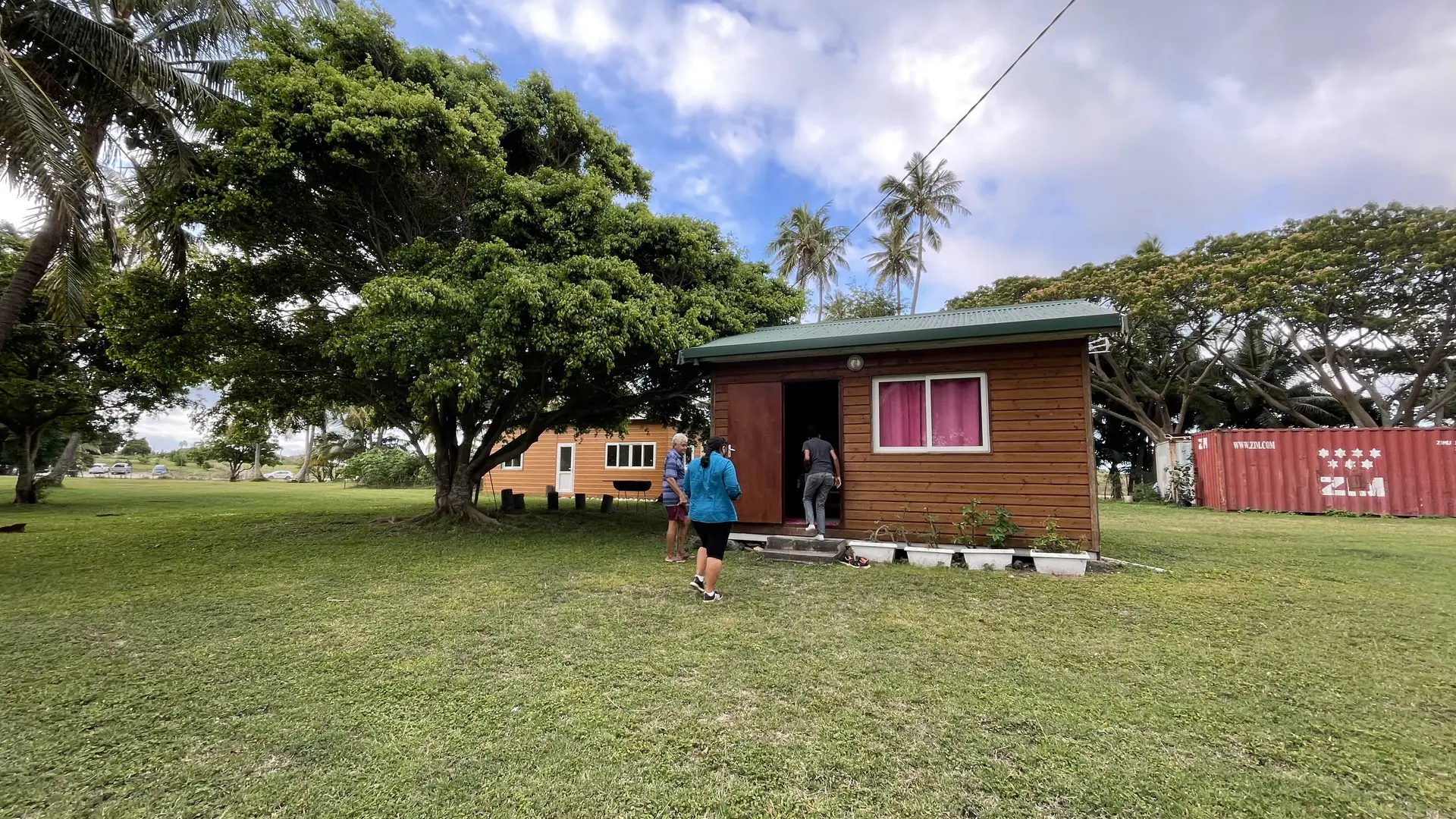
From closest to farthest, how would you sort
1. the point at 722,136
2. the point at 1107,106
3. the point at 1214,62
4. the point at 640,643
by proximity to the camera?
the point at 640,643
the point at 1214,62
the point at 1107,106
the point at 722,136

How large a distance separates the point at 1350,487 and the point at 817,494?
538 inches

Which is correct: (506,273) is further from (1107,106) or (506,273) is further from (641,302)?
(1107,106)

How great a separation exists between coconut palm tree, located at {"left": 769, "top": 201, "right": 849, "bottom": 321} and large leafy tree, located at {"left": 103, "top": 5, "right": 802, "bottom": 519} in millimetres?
19335

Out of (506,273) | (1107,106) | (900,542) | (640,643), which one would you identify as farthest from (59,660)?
(1107,106)

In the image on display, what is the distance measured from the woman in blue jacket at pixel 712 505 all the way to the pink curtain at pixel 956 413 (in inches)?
129

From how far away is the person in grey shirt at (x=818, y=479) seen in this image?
22.8 feet

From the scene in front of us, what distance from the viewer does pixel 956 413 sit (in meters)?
7.07

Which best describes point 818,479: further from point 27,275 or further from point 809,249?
point 809,249

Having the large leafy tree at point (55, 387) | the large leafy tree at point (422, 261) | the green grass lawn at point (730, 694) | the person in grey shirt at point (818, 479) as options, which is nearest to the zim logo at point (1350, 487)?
the green grass lawn at point (730, 694)

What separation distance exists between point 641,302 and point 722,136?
6.55 metres

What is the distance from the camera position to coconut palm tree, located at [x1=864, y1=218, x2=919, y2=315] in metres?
27.9

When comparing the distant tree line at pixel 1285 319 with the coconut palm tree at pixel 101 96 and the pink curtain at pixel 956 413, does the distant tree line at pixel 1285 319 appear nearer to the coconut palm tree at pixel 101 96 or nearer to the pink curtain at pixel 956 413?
the pink curtain at pixel 956 413

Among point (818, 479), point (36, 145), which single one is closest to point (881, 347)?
point (818, 479)

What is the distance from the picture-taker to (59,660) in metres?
3.51
